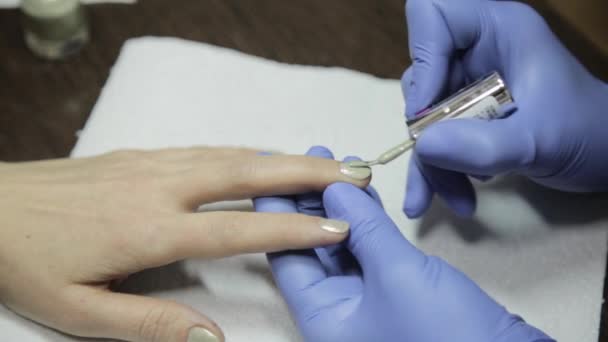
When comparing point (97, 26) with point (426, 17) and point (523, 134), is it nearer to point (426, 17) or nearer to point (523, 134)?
point (426, 17)

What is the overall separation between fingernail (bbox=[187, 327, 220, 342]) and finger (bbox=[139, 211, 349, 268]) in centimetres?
10

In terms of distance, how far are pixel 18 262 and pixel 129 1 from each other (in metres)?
0.78

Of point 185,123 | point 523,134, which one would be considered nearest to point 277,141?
point 185,123

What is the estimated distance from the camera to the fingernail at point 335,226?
2.25 feet

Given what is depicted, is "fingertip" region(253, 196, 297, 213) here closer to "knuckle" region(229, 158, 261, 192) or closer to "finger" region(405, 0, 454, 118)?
"knuckle" region(229, 158, 261, 192)

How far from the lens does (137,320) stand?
2.21ft

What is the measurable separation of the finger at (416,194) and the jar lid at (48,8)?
0.82 metres

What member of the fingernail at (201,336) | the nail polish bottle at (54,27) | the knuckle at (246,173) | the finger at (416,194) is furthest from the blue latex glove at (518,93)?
the nail polish bottle at (54,27)

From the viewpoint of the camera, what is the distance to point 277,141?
0.94m

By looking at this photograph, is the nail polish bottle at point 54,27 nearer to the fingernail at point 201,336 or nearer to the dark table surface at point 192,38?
the dark table surface at point 192,38

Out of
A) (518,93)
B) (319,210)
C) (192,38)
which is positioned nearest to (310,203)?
(319,210)

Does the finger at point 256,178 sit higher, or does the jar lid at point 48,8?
the jar lid at point 48,8

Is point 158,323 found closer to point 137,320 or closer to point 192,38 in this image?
point 137,320

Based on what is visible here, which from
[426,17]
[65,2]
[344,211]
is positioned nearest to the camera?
[344,211]
